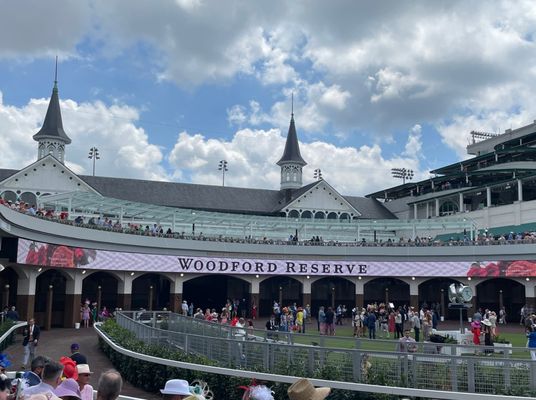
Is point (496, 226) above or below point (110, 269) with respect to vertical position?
above

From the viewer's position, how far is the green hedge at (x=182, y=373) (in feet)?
45.1

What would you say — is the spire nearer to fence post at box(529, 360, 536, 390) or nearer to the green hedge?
the green hedge

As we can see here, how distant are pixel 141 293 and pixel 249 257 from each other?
8.50 meters

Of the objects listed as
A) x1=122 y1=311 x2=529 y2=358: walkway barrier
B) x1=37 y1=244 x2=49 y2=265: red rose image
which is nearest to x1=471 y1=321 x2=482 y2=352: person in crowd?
x1=122 y1=311 x2=529 y2=358: walkway barrier

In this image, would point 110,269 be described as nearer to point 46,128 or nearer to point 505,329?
point 505,329

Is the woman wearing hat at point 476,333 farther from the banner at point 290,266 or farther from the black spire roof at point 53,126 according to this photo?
the black spire roof at point 53,126

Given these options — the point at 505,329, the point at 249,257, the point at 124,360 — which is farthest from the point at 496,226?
the point at 124,360

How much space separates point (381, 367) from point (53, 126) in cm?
5264

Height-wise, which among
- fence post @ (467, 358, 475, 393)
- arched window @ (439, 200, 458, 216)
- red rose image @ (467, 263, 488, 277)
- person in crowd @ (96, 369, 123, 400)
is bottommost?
fence post @ (467, 358, 475, 393)

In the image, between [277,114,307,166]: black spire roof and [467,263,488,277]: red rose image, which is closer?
[467,263,488,277]: red rose image

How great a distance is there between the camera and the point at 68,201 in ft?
125

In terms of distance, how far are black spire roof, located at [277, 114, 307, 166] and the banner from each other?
88.5ft

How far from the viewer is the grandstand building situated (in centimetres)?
3338

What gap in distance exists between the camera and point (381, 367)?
13242 mm
